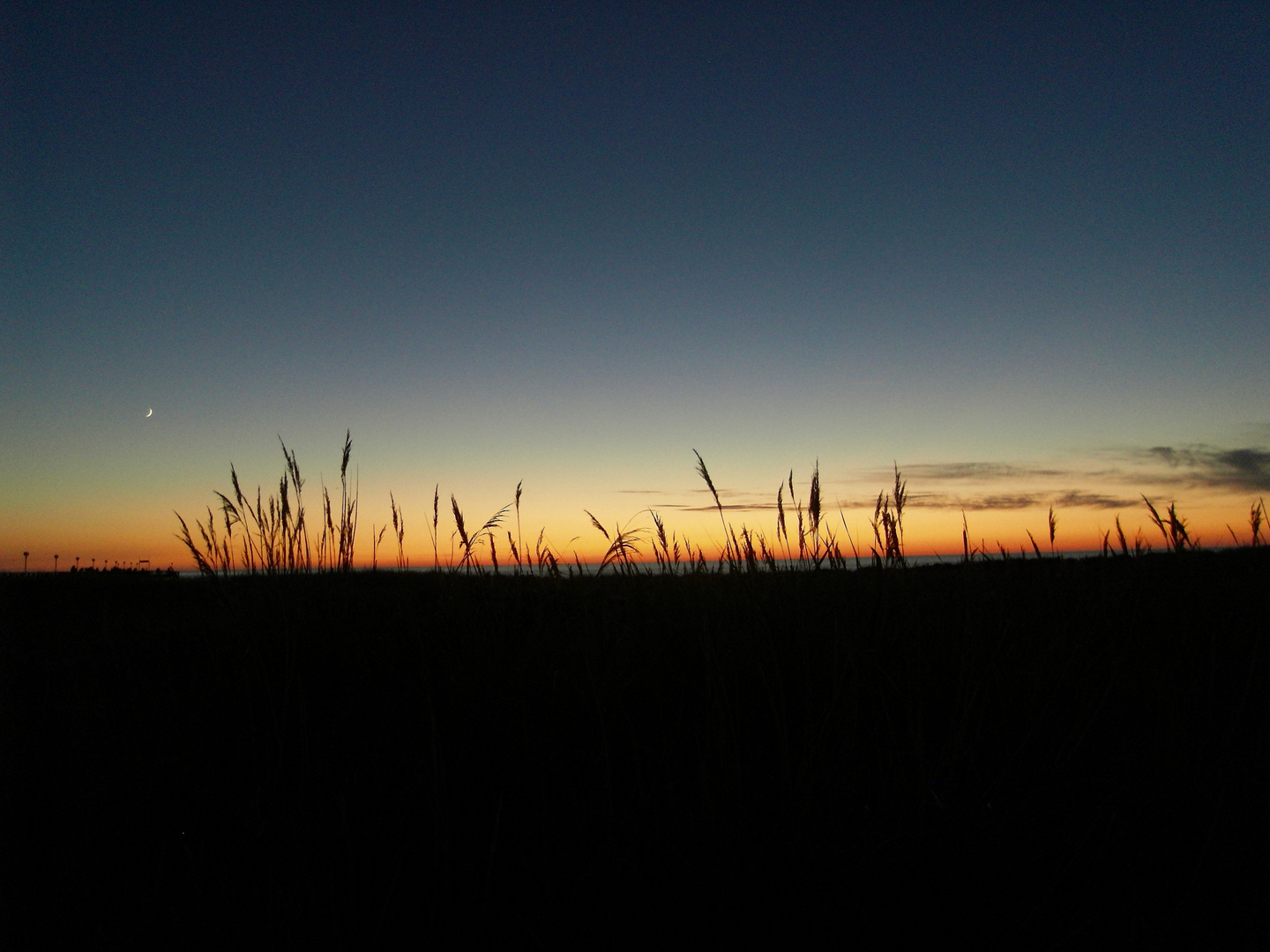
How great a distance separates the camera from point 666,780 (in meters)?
1.51

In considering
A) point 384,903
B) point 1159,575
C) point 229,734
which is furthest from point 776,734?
point 1159,575

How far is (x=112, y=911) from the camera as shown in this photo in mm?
1246

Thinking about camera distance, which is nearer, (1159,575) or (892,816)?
(892,816)

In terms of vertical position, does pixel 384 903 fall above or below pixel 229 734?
below

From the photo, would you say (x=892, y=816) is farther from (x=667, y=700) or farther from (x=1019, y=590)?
(x=1019, y=590)

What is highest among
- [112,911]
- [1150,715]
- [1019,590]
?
[1019,590]

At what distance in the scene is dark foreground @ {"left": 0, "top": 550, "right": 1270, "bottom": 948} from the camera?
117 cm

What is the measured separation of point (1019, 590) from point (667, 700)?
6.96ft

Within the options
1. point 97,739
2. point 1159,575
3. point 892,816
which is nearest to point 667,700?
point 892,816

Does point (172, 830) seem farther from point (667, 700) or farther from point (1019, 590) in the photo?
point (1019, 590)

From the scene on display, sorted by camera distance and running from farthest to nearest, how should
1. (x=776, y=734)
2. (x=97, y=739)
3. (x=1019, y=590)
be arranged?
1. (x=1019, y=590)
2. (x=97, y=739)
3. (x=776, y=734)

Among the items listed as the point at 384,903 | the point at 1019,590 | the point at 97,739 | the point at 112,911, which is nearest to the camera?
the point at 384,903

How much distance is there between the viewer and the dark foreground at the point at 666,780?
1168 millimetres

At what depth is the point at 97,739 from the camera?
2.00 meters
